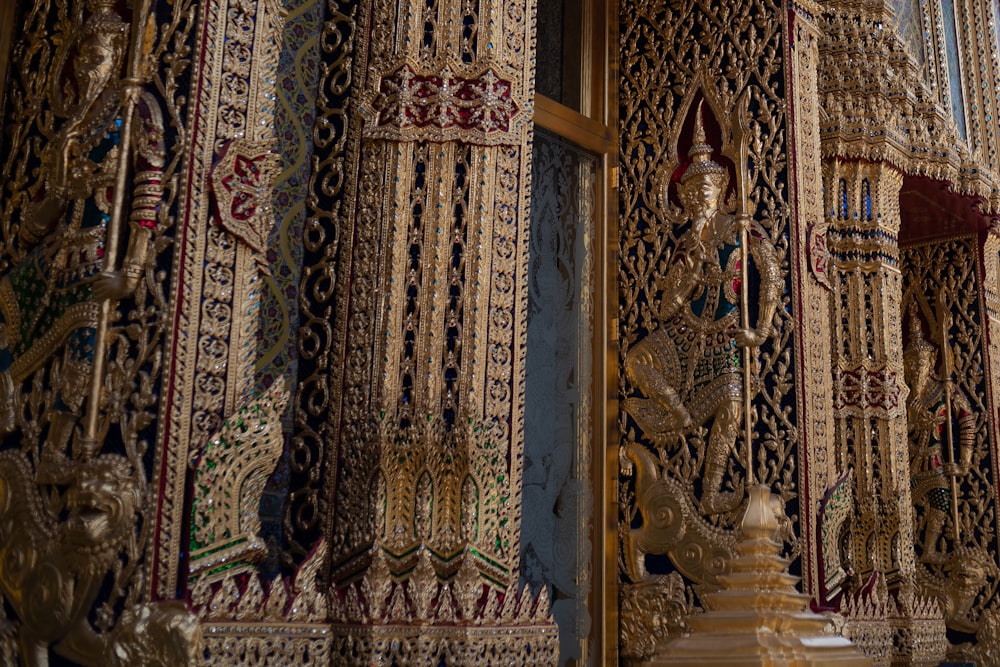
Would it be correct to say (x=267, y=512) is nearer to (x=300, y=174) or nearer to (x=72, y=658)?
(x=72, y=658)

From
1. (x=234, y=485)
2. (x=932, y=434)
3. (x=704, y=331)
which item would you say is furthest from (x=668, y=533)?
(x=932, y=434)

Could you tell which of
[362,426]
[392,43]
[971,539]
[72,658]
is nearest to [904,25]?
[971,539]

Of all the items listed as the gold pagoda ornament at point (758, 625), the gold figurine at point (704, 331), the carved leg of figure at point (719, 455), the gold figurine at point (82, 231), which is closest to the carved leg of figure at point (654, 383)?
the gold figurine at point (704, 331)

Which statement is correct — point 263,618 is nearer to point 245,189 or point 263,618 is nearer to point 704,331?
point 245,189

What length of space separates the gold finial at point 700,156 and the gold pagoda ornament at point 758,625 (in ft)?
8.12

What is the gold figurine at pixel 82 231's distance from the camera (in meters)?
3.03

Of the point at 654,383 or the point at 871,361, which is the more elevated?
the point at 871,361

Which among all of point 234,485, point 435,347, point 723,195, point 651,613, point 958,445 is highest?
point 723,195

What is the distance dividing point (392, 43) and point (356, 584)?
1757 millimetres

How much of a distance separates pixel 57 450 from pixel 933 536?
5.72 meters

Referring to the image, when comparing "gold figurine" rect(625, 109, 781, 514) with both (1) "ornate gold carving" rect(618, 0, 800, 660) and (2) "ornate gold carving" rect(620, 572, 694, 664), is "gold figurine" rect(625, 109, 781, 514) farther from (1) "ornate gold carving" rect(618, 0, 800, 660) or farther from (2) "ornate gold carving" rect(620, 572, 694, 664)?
(2) "ornate gold carving" rect(620, 572, 694, 664)

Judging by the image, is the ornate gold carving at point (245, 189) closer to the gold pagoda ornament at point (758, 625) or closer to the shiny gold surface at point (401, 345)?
the shiny gold surface at point (401, 345)

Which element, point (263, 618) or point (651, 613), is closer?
point (263, 618)

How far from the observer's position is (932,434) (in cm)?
736
